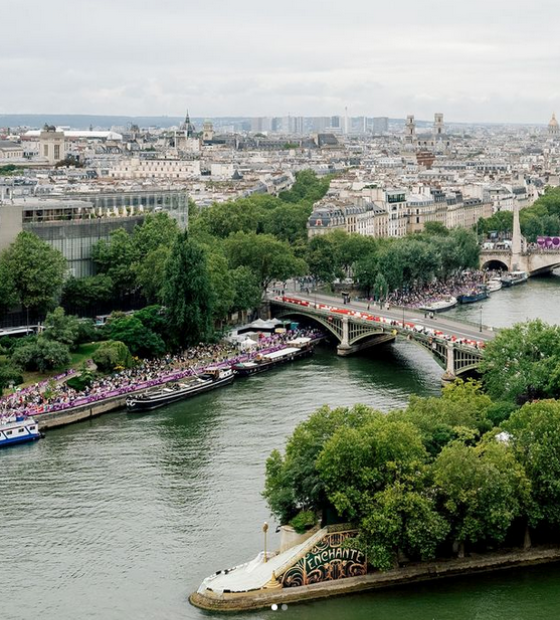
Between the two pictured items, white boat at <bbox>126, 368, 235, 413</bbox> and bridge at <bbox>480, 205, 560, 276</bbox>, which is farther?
bridge at <bbox>480, 205, 560, 276</bbox>

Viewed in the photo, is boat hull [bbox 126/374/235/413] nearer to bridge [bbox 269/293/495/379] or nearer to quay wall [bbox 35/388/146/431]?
quay wall [bbox 35/388/146/431]

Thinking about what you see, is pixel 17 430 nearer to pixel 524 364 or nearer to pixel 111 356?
pixel 111 356

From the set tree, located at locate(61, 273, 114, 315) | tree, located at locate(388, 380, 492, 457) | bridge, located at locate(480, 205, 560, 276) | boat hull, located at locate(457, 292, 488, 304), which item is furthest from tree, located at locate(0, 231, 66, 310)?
bridge, located at locate(480, 205, 560, 276)

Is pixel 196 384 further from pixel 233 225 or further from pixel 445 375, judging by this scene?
pixel 233 225

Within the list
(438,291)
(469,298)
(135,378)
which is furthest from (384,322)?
(438,291)

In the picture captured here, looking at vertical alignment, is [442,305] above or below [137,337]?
below

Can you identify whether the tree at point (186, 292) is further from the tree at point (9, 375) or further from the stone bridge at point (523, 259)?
the stone bridge at point (523, 259)

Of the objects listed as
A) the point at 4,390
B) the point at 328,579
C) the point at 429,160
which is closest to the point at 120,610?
the point at 328,579
